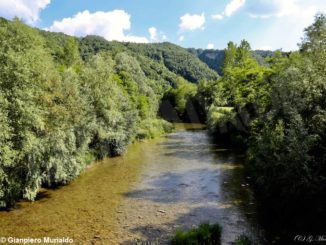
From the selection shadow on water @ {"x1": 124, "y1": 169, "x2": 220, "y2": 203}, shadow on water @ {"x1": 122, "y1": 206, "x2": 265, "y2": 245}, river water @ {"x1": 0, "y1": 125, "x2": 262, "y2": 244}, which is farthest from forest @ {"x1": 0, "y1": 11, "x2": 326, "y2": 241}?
shadow on water @ {"x1": 124, "y1": 169, "x2": 220, "y2": 203}

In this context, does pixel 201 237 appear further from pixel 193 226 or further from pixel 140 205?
pixel 140 205

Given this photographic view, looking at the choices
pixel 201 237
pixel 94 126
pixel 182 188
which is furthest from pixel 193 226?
pixel 94 126

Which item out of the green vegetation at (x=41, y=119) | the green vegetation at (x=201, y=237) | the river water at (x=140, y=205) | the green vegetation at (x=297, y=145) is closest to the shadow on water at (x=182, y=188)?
the river water at (x=140, y=205)

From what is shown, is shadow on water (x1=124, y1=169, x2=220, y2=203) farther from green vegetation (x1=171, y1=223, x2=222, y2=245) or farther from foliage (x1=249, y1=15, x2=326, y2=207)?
green vegetation (x1=171, y1=223, x2=222, y2=245)

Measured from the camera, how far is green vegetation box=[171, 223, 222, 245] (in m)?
14.2

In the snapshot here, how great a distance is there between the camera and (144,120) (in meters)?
57.8

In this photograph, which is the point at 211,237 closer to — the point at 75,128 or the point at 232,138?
the point at 75,128

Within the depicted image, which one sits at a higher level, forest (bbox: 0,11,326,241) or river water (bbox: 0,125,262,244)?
forest (bbox: 0,11,326,241)

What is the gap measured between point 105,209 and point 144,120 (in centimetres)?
3780

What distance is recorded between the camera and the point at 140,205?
21.2 m

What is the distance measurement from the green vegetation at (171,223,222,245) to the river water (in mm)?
563

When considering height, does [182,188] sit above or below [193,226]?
above

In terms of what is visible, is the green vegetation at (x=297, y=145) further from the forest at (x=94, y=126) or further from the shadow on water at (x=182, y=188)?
the shadow on water at (x=182, y=188)

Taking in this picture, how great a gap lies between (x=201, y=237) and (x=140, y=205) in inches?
292
